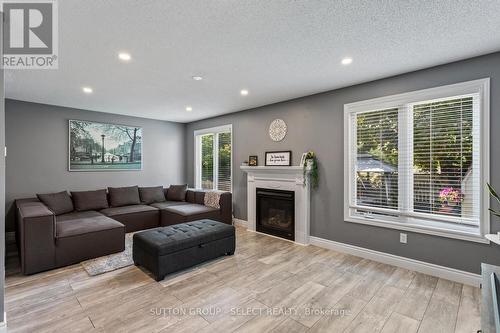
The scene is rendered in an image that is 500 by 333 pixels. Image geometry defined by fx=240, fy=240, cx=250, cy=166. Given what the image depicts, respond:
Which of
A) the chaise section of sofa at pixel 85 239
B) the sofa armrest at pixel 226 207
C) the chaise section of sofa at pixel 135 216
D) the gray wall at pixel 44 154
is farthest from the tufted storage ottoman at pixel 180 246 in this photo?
the gray wall at pixel 44 154

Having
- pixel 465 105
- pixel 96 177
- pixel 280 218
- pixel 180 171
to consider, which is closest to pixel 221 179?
pixel 180 171

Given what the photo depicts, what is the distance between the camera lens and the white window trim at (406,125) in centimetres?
256

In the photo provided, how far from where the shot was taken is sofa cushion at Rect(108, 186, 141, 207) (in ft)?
16.3

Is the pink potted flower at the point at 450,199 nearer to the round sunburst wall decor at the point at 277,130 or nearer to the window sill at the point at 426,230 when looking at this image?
the window sill at the point at 426,230

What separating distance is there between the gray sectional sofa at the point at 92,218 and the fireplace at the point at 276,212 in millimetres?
725

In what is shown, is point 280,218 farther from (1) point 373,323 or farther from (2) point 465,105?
(2) point 465,105

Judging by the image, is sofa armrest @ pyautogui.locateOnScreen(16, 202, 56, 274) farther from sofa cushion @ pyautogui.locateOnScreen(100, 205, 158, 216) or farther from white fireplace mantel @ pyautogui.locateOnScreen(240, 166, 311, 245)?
white fireplace mantel @ pyautogui.locateOnScreen(240, 166, 311, 245)

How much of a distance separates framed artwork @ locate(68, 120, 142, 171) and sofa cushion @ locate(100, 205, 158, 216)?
109 cm

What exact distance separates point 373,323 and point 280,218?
2.50m

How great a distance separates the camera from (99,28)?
6.82 feet

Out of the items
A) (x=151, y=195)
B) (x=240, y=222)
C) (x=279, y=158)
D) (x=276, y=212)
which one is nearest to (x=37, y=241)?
(x=151, y=195)

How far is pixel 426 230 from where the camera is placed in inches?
116

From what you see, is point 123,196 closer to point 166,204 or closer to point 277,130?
point 166,204

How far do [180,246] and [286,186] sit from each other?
85.0 inches
